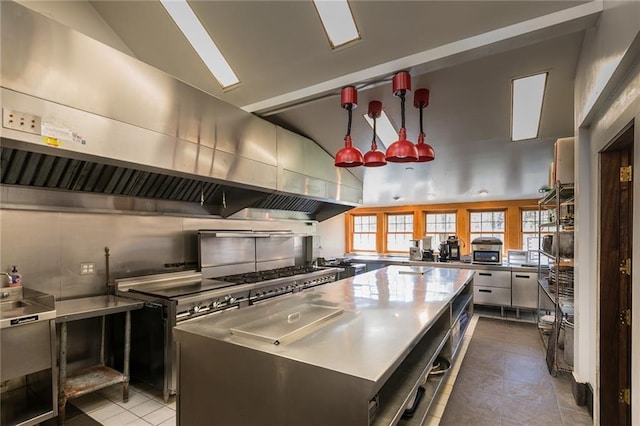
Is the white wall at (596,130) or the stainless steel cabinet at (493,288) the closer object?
the white wall at (596,130)

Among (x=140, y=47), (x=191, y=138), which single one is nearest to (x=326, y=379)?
(x=191, y=138)

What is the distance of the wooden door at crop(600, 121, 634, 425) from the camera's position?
6.47ft

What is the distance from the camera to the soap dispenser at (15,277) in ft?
7.48

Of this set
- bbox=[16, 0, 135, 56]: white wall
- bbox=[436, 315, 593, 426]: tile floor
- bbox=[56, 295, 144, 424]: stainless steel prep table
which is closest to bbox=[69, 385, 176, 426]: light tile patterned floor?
bbox=[56, 295, 144, 424]: stainless steel prep table

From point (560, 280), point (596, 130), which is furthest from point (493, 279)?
point (596, 130)

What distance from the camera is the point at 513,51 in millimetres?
2350

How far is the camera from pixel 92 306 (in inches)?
94.3

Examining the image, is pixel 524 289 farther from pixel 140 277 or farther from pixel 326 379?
pixel 140 277

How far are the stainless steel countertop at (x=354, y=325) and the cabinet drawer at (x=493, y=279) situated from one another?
2.98 metres

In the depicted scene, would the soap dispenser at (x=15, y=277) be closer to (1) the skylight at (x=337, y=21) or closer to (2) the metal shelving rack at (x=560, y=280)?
(1) the skylight at (x=337, y=21)

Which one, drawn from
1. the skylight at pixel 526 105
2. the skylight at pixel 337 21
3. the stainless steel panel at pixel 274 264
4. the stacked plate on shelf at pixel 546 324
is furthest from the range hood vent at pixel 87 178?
the stacked plate on shelf at pixel 546 324

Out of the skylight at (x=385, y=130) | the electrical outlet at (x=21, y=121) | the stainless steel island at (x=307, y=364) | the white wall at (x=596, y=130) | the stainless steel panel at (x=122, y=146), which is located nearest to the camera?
the stainless steel island at (x=307, y=364)

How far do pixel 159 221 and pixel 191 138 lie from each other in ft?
3.73

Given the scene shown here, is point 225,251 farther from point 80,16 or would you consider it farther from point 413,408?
point 413,408
